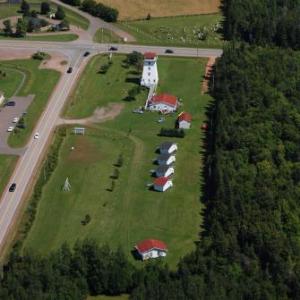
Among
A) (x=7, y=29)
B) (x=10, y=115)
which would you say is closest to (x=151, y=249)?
(x=10, y=115)

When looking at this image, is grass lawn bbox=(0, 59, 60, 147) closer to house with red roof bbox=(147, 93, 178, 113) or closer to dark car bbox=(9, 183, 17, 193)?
dark car bbox=(9, 183, 17, 193)

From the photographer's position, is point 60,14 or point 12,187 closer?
point 12,187

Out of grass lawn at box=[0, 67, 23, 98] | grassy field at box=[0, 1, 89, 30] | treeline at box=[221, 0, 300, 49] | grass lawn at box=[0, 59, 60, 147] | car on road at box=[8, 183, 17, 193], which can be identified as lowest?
grass lawn at box=[0, 67, 23, 98]

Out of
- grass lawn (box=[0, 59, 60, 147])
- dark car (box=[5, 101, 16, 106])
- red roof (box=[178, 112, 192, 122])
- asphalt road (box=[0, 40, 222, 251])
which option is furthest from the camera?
dark car (box=[5, 101, 16, 106])

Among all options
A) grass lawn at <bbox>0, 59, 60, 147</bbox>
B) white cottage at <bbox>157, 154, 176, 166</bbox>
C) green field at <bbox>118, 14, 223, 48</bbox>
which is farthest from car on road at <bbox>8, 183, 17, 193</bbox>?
green field at <bbox>118, 14, 223, 48</bbox>

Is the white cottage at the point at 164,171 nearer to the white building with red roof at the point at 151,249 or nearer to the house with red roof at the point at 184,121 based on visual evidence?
the house with red roof at the point at 184,121

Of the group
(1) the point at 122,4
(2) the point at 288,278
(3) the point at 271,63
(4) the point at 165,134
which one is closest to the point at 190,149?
(4) the point at 165,134

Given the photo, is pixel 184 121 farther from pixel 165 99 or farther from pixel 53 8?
pixel 53 8
